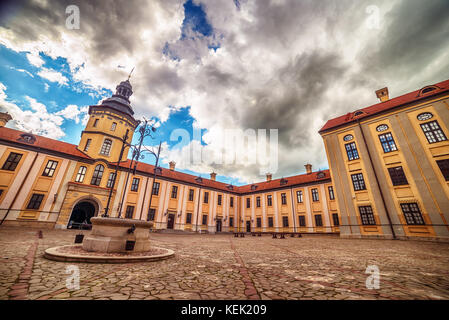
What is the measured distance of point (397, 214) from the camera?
1492 cm

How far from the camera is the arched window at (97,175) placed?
2175 cm

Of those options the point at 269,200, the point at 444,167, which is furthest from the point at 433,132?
the point at 269,200

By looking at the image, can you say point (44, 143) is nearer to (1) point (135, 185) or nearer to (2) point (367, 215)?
(1) point (135, 185)

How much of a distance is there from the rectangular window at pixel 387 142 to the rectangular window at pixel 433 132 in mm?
2155

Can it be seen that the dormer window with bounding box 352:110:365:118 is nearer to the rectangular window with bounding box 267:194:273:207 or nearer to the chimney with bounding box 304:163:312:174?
the chimney with bounding box 304:163:312:174

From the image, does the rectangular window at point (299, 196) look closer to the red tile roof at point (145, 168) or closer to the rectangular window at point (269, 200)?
the red tile roof at point (145, 168)

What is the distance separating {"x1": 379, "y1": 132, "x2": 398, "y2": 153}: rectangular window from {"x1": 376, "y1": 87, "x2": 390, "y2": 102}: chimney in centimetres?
601

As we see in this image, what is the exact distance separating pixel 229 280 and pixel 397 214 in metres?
18.7

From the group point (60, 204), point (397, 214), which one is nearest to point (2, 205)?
point (60, 204)

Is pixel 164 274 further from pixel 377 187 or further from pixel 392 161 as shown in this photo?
pixel 392 161

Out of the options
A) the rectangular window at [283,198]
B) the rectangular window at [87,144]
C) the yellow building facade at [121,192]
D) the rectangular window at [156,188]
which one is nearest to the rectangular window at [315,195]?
the yellow building facade at [121,192]

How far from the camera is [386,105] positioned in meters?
18.5

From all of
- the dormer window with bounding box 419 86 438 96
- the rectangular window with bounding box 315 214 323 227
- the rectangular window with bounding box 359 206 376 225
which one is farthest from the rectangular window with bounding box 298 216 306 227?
the dormer window with bounding box 419 86 438 96

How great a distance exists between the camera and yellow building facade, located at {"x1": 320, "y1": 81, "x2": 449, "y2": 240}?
13926mm
